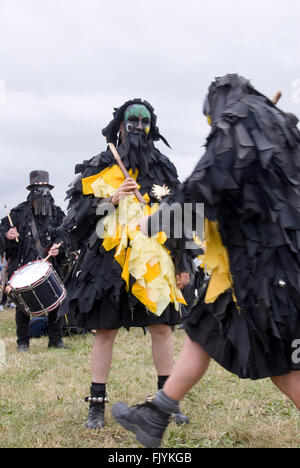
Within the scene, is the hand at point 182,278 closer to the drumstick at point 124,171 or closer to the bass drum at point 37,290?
the drumstick at point 124,171

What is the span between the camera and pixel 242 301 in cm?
244

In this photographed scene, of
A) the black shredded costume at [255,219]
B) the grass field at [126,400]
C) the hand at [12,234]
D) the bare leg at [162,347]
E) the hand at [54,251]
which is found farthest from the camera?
the hand at [12,234]

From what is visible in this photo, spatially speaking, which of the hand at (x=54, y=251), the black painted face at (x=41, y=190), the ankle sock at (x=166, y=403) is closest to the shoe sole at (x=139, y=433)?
the ankle sock at (x=166, y=403)

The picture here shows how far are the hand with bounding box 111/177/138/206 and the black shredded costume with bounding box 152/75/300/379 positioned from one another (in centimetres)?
108

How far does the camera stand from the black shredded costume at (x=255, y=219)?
2.28 metres

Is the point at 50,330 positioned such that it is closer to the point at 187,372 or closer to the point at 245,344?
the point at 187,372

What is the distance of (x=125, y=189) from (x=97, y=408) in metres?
1.40

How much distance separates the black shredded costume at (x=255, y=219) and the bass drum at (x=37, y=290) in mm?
4222

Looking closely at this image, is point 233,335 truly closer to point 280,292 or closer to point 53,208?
point 280,292

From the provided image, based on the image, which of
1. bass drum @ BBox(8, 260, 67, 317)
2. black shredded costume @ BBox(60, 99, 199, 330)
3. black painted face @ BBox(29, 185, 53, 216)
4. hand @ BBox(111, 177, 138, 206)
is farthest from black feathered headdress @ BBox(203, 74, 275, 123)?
black painted face @ BBox(29, 185, 53, 216)

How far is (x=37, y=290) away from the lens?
6.48 m

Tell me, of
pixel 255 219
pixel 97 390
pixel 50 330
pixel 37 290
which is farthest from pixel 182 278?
pixel 50 330

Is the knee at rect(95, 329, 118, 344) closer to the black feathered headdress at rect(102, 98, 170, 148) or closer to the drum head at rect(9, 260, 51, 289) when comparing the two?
the black feathered headdress at rect(102, 98, 170, 148)

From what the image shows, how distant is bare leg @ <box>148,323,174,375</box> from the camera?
3717 mm
